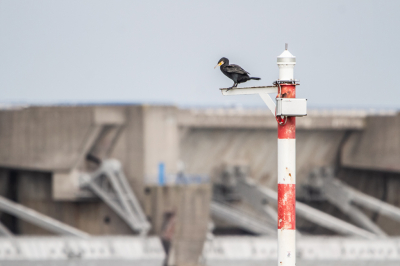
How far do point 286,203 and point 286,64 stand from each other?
8.54 feet

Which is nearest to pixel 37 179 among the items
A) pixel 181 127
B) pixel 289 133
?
pixel 181 127

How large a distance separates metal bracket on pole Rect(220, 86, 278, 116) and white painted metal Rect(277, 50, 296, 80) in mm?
291

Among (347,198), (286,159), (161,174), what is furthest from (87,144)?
(286,159)

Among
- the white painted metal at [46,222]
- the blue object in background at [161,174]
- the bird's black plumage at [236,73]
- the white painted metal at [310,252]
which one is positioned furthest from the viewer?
the blue object in background at [161,174]

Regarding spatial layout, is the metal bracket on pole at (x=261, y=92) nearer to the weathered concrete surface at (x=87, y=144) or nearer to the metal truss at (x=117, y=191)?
the metal truss at (x=117, y=191)

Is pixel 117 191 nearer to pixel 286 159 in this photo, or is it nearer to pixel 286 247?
pixel 286 247

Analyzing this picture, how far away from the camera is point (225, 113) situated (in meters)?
62.8

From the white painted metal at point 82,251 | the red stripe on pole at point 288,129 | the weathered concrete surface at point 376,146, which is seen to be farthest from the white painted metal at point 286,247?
the weathered concrete surface at point 376,146

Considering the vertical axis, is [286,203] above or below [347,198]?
above

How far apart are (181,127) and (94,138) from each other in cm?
669

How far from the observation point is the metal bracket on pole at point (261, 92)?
1567 cm

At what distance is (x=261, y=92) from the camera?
52.2 feet

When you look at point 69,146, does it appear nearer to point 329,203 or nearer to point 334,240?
point 334,240

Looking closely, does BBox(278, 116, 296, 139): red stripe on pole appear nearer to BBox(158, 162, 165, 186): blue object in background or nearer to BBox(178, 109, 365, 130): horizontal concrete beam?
BBox(158, 162, 165, 186): blue object in background
